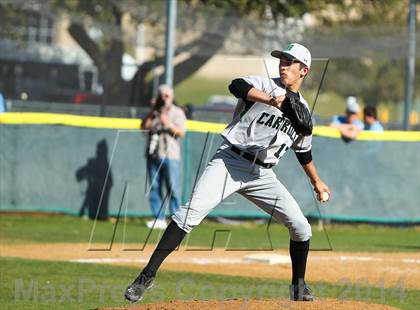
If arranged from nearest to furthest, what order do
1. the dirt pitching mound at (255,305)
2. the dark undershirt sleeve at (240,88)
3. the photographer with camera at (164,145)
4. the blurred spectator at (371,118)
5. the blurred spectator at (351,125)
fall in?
the dirt pitching mound at (255,305), the dark undershirt sleeve at (240,88), the photographer with camera at (164,145), the blurred spectator at (351,125), the blurred spectator at (371,118)

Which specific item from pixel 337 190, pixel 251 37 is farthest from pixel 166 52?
pixel 337 190

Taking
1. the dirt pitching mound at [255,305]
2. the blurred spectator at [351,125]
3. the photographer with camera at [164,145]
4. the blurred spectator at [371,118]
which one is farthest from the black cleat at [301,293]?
the blurred spectator at [371,118]

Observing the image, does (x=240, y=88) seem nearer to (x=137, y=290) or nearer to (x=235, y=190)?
(x=235, y=190)

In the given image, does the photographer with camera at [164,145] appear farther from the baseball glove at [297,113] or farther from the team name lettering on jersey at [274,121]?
the baseball glove at [297,113]

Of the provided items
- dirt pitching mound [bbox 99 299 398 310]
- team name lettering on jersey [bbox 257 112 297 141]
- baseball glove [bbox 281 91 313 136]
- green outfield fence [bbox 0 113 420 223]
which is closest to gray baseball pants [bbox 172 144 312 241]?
team name lettering on jersey [bbox 257 112 297 141]

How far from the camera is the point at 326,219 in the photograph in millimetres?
17594

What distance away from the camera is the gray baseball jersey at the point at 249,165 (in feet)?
26.5

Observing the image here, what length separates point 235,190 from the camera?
8.15 meters

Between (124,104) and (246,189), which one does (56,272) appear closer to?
(246,189)

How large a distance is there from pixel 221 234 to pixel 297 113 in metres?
8.53

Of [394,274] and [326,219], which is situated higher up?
[394,274]

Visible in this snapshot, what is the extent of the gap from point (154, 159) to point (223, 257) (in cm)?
359

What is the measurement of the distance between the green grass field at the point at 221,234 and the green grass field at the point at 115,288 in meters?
2.61

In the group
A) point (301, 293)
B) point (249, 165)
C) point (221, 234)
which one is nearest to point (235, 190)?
point (249, 165)
